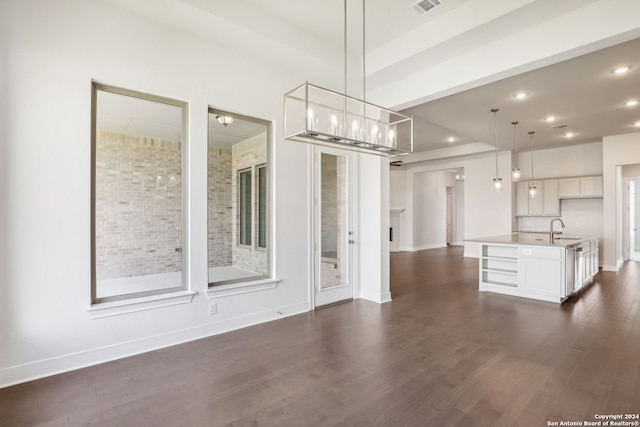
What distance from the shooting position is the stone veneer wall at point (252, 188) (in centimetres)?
435

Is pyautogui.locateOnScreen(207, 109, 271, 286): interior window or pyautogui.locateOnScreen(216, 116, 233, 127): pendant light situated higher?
pyautogui.locateOnScreen(216, 116, 233, 127): pendant light

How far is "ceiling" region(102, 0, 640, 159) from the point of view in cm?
299

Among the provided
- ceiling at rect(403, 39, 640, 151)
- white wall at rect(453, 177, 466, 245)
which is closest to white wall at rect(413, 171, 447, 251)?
white wall at rect(453, 177, 466, 245)

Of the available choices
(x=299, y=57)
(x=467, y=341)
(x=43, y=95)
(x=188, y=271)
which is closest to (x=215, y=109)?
(x=299, y=57)

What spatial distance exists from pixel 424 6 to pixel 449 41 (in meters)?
0.47

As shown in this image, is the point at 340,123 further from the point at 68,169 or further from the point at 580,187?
the point at 580,187

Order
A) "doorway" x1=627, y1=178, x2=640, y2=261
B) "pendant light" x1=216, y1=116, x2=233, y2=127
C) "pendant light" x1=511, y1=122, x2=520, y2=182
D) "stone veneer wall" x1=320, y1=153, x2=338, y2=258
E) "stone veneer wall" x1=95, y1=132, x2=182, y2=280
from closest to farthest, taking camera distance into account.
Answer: "pendant light" x1=216, y1=116, x2=233, y2=127
"stone veneer wall" x1=95, y1=132, x2=182, y2=280
"stone veneer wall" x1=320, y1=153, x2=338, y2=258
"pendant light" x1=511, y1=122, x2=520, y2=182
"doorway" x1=627, y1=178, x2=640, y2=261

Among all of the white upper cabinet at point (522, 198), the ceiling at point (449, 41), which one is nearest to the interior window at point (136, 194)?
the ceiling at point (449, 41)

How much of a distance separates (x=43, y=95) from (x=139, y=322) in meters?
2.13

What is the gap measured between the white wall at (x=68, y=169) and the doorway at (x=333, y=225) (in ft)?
5.07

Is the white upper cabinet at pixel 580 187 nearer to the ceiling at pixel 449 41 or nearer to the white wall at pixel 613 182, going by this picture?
the white wall at pixel 613 182

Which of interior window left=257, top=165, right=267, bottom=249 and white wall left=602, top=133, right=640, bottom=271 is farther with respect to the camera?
white wall left=602, top=133, right=640, bottom=271

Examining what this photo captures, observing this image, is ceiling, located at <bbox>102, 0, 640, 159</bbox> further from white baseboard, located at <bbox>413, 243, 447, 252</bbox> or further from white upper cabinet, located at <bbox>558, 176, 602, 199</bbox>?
white baseboard, located at <bbox>413, 243, 447, 252</bbox>

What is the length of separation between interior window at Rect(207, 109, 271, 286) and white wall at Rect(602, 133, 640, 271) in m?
8.16
